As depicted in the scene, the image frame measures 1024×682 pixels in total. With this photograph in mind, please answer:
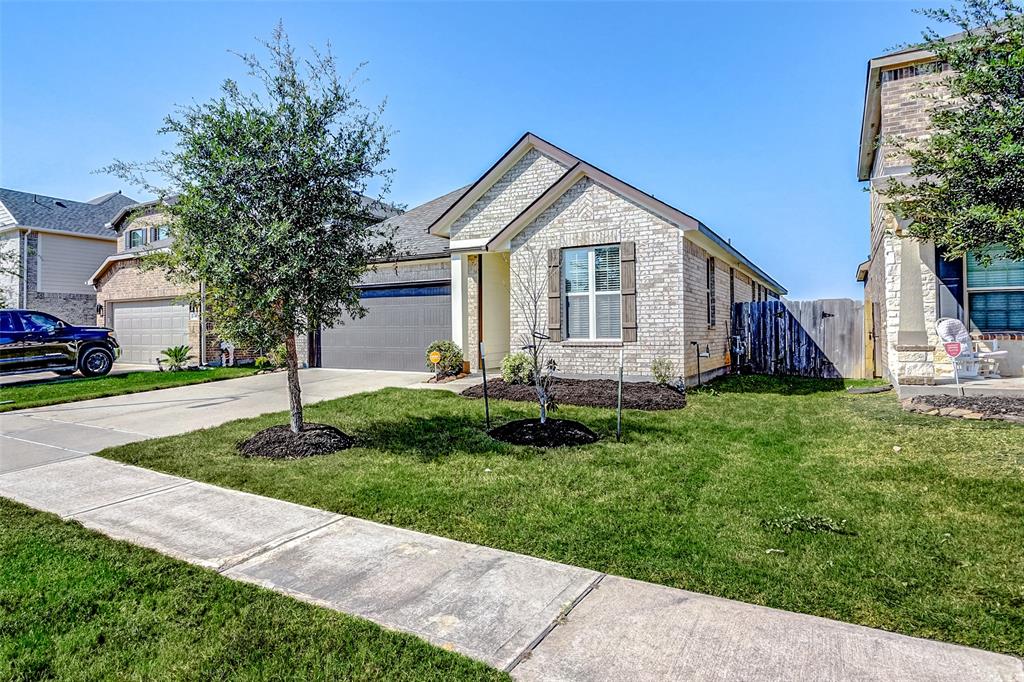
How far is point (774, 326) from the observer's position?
14.7 metres

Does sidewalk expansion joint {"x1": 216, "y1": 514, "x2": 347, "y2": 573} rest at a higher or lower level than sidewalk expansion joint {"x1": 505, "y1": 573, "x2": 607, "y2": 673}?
higher

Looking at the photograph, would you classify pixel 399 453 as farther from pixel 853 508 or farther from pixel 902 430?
pixel 902 430

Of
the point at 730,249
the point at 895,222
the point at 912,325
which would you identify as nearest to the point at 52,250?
the point at 730,249

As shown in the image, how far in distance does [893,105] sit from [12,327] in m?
20.5

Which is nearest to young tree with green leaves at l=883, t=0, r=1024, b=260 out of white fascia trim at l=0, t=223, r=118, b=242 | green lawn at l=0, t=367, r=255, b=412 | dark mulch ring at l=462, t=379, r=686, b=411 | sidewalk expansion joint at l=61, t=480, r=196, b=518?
dark mulch ring at l=462, t=379, r=686, b=411

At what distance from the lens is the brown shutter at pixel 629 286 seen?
10.6m

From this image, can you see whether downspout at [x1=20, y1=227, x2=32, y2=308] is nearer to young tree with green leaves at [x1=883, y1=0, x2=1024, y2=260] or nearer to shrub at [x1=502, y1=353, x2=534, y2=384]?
shrub at [x1=502, y1=353, x2=534, y2=384]

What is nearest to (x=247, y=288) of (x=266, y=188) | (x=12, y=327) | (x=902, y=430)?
(x=266, y=188)

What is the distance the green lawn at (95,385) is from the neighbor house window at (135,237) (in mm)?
7570

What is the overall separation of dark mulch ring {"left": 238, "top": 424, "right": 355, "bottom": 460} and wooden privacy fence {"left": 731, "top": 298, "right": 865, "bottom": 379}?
1116 centimetres

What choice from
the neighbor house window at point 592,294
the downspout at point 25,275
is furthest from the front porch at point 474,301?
the downspout at point 25,275

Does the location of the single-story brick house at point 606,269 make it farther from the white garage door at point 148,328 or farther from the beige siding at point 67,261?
the beige siding at point 67,261

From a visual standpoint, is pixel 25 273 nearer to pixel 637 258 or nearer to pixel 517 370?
pixel 517 370

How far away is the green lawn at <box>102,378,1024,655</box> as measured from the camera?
10.6ft
